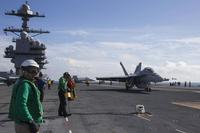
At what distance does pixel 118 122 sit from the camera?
17.3 meters

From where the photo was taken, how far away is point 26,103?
19.5ft

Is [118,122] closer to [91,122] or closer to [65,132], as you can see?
[91,122]

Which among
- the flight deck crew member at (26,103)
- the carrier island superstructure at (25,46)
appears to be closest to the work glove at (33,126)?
the flight deck crew member at (26,103)

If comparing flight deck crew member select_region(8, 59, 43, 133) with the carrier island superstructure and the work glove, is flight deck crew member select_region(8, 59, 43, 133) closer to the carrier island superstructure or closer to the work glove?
the work glove

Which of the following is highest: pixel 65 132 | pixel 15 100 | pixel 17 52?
pixel 17 52

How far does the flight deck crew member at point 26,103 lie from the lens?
19.1 feet

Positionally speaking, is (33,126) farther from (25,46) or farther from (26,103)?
(25,46)

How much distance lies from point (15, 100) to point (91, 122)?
37.4 feet

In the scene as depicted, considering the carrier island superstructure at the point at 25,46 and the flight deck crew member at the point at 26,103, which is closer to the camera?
the flight deck crew member at the point at 26,103

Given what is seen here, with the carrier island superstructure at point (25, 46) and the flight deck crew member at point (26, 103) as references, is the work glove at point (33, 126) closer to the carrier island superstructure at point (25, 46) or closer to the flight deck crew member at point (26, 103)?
the flight deck crew member at point (26, 103)

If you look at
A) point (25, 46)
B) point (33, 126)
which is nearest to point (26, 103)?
point (33, 126)

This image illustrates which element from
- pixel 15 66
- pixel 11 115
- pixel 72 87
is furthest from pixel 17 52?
pixel 11 115

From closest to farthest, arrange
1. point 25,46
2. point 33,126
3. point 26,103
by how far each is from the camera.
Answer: point 33,126 → point 26,103 → point 25,46

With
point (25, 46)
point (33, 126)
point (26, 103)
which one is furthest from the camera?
point (25, 46)
